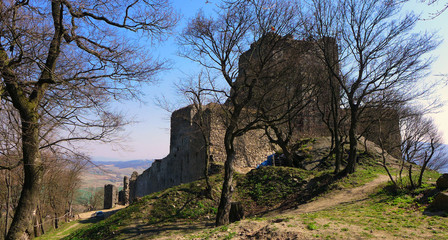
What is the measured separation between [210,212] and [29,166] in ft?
22.9

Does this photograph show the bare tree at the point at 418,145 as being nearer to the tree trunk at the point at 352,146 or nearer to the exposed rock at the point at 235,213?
the tree trunk at the point at 352,146

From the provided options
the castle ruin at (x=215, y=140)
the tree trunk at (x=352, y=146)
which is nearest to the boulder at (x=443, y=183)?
the tree trunk at (x=352, y=146)

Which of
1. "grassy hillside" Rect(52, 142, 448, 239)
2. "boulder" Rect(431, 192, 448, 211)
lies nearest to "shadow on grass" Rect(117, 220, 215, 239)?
"grassy hillside" Rect(52, 142, 448, 239)

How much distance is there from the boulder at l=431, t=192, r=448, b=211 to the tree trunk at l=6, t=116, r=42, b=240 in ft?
30.0

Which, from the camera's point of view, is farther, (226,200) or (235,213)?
(235,213)

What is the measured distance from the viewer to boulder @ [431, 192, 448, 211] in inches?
286

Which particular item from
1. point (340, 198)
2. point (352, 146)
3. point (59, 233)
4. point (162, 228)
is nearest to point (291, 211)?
point (340, 198)

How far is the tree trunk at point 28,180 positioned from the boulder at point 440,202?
916 centimetres

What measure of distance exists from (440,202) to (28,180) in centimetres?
940

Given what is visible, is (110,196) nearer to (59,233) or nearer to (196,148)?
(59,233)

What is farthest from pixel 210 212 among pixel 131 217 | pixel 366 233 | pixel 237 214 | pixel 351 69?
pixel 351 69

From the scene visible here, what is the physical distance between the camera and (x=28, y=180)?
6.18 metres

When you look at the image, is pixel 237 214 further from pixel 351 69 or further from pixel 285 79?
pixel 351 69

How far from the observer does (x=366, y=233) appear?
6.03 metres
